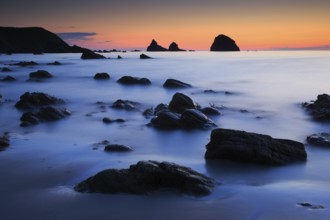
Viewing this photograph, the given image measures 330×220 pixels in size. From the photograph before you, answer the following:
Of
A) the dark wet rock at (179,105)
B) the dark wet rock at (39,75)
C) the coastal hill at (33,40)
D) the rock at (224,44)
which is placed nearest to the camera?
the dark wet rock at (179,105)

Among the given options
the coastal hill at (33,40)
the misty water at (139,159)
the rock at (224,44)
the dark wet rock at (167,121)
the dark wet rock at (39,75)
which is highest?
the rock at (224,44)

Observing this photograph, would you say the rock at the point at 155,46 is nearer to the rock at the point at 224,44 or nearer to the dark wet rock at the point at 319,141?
the rock at the point at 224,44

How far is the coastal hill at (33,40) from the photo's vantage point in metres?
117

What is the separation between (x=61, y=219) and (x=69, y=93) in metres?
13.7

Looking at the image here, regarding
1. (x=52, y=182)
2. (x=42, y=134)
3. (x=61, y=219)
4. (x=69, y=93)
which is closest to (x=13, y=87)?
(x=69, y=93)

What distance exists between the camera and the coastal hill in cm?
11688

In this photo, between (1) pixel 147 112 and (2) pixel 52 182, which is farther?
(1) pixel 147 112

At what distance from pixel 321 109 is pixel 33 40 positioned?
13832 cm

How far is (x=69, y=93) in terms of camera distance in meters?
16.9

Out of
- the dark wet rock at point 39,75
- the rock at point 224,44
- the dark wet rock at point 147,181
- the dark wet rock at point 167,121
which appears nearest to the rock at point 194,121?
the dark wet rock at point 167,121

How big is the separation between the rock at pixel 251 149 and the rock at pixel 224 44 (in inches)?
5977

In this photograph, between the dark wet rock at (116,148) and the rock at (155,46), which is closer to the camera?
the dark wet rock at (116,148)

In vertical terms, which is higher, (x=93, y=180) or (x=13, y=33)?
(x=13, y=33)

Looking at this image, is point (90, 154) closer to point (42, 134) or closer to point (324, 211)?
point (42, 134)
